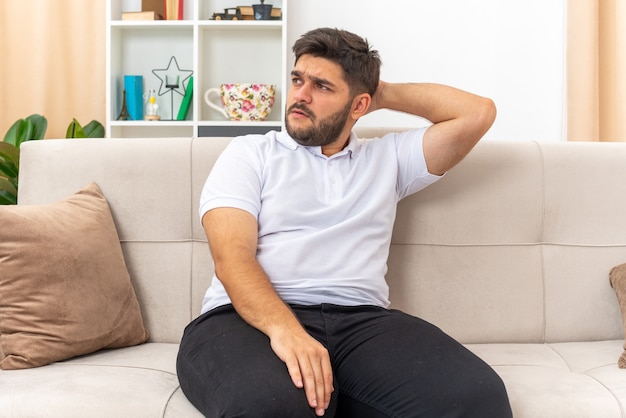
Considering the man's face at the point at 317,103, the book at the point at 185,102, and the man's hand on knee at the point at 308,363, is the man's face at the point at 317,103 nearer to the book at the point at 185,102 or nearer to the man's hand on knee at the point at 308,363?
the man's hand on knee at the point at 308,363

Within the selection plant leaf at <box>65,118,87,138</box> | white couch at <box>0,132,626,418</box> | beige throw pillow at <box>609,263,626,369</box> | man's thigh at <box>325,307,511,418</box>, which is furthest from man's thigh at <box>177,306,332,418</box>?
plant leaf at <box>65,118,87,138</box>

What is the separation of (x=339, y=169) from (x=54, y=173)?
73 centimetres

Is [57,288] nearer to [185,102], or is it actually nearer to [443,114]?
[443,114]

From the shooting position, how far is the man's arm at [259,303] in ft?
4.58

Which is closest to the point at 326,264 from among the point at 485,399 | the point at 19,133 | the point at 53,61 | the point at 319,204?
the point at 319,204

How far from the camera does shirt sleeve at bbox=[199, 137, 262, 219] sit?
5.65ft

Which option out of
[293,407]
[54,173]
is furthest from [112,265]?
[293,407]

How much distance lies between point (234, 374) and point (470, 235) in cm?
87

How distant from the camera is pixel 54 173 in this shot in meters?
2.00

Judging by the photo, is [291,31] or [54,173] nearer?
[54,173]

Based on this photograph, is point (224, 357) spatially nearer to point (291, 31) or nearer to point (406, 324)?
point (406, 324)

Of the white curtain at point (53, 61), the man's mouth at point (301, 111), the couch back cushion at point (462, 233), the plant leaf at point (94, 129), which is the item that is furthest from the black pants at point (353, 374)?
the white curtain at point (53, 61)

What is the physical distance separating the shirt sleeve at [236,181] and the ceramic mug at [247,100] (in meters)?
1.67

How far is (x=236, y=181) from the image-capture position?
1.76 m
